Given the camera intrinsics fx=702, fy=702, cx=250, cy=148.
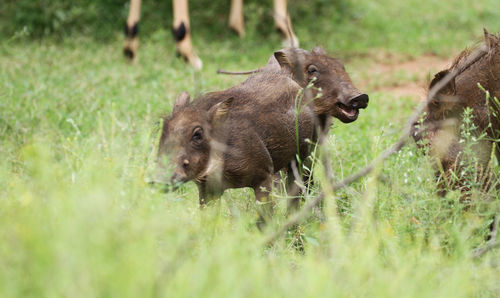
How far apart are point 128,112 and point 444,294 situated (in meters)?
4.25

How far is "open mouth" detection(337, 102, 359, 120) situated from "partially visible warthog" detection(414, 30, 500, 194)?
386 mm

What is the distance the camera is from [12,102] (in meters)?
6.21

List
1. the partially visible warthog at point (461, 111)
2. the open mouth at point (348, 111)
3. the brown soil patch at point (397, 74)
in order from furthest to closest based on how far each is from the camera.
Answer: the brown soil patch at point (397, 74) → the open mouth at point (348, 111) → the partially visible warthog at point (461, 111)

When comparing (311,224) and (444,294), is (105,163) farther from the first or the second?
(444,294)

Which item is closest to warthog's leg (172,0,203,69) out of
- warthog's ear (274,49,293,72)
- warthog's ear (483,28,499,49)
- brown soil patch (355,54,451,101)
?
brown soil patch (355,54,451,101)

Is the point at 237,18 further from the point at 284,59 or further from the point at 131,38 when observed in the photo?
the point at 284,59

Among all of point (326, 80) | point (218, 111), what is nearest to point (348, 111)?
point (326, 80)

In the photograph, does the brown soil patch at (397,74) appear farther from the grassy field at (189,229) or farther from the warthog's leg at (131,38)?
the warthog's leg at (131,38)

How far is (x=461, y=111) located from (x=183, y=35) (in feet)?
16.9

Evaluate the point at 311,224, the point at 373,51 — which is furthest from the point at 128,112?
the point at 373,51

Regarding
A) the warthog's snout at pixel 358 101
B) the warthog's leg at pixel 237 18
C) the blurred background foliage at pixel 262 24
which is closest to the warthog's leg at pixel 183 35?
the blurred background foliage at pixel 262 24

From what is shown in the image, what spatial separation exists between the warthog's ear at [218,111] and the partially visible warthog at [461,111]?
1156 mm

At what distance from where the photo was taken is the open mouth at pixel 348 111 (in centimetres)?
414

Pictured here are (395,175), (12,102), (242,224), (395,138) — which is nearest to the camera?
(242,224)
